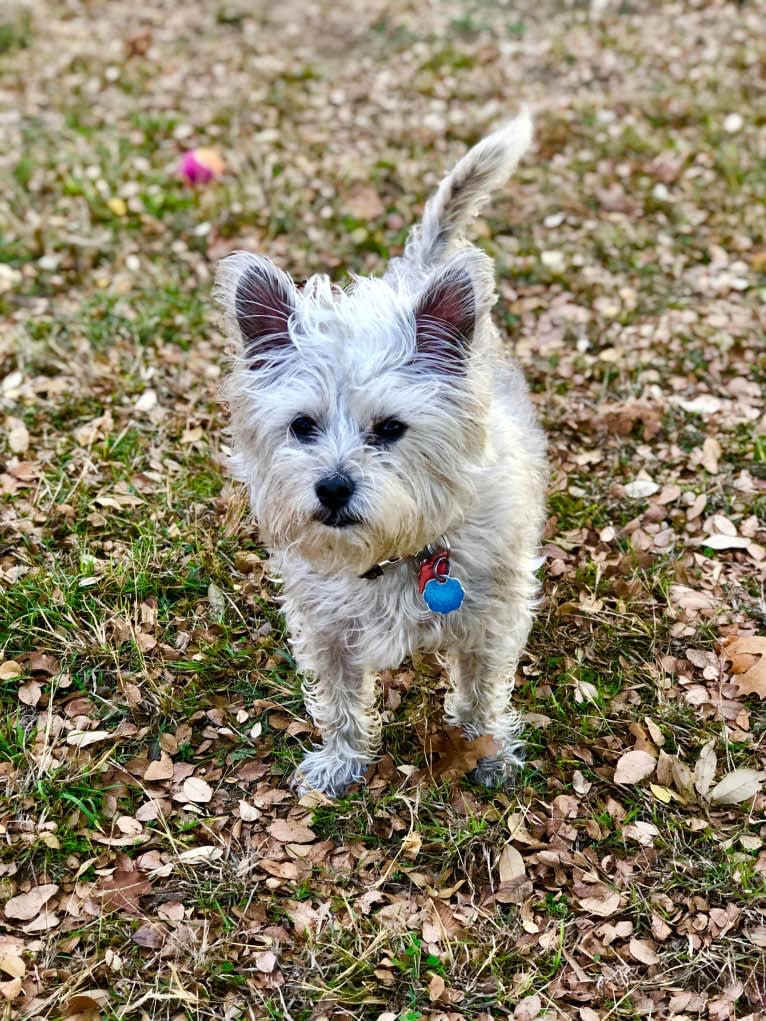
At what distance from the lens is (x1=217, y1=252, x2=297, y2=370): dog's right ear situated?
3.08 meters

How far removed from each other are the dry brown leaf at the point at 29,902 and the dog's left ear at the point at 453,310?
8.30 feet

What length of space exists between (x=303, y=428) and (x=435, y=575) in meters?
0.73

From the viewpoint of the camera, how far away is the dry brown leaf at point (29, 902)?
353 centimetres

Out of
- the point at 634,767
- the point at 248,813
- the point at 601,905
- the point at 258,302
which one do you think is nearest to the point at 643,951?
the point at 601,905

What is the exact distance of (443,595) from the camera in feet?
10.7

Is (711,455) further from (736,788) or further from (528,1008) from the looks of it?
(528,1008)

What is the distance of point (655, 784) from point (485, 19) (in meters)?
8.40

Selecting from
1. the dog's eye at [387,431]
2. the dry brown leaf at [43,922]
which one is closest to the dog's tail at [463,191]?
the dog's eye at [387,431]

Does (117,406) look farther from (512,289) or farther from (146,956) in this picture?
(146,956)

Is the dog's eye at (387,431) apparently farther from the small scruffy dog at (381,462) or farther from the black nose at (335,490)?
the black nose at (335,490)

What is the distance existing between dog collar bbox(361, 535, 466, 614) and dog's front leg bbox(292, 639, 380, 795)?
669mm

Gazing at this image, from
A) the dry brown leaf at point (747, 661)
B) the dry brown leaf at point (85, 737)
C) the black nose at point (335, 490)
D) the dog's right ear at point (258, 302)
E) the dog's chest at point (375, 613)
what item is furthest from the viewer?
the dry brown leaf at point (747, 661)

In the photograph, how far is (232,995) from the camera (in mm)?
3369

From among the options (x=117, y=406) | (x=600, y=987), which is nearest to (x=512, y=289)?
A: (x=117, y=406)
